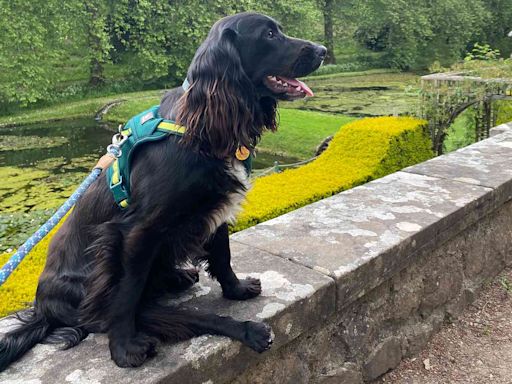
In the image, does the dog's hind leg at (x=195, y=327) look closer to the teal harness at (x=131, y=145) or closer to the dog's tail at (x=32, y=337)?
the dog's tail at (x=32, y=337)

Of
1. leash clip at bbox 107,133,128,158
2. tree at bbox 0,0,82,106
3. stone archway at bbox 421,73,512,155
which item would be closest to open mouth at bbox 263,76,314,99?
leash clip at bbox 107,133,128,158

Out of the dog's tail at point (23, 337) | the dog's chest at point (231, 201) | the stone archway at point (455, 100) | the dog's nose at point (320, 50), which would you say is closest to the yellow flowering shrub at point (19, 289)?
the dog's tail at point (23, 337)

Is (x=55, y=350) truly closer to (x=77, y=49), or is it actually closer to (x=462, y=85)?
(x=462, y=85)

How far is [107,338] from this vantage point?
1.86m

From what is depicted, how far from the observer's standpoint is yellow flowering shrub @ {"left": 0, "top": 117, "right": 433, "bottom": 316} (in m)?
3.64

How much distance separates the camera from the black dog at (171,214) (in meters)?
1.75

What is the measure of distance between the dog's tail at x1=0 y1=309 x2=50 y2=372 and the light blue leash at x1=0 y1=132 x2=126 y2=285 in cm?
20

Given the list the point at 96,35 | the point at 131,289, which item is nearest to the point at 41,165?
the point at 131,289

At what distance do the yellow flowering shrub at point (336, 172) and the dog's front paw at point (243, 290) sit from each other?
1.33 metres

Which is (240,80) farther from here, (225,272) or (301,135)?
(301,135)

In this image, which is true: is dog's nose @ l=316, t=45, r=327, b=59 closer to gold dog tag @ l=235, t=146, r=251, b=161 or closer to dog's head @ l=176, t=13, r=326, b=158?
dog's head @ l=176, t=13, r=326, b=158

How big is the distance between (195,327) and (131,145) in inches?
28.5

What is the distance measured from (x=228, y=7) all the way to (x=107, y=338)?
2751cm

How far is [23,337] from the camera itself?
71.7 inches
